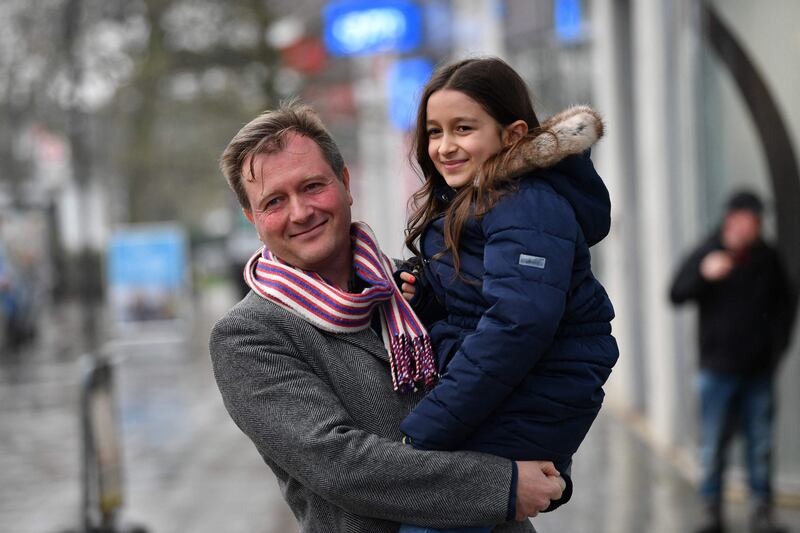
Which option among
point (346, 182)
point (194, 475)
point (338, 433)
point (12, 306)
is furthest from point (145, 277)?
point (338, 433)

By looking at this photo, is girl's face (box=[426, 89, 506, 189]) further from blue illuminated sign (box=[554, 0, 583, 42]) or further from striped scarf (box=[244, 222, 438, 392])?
blue illuminated sign (box=[554, 0, 583, 42])

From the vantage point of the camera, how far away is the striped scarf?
7.73 feet

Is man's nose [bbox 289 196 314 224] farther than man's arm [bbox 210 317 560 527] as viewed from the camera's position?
Yes

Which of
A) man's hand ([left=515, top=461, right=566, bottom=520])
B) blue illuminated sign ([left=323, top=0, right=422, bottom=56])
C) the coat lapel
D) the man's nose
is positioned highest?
blue illuminated sign ([left=323, top=0, right=422, bottom=56])

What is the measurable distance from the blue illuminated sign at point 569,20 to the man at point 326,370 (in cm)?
983

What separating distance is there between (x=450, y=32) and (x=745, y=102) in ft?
39.7

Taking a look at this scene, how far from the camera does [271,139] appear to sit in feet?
7.78

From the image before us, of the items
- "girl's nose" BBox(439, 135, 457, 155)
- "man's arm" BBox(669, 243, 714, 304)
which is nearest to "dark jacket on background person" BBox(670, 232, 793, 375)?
"man's arm" BBox(669, 243, 714, 304)

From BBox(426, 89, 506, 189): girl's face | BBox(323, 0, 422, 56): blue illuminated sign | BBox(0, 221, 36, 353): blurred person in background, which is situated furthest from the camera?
BBox(0, 221, 36, 353): blurred person in background

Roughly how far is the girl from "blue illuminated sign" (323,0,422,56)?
14134 mm

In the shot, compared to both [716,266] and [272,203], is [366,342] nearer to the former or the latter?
[272,203]

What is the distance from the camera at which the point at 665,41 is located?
8.41 m

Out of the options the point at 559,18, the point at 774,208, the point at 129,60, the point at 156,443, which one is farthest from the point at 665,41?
the point at 129,60

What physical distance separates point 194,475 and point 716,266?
14.4ft
